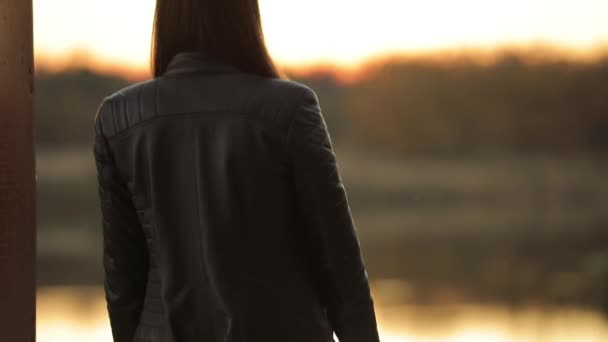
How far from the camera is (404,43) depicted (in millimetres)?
27766

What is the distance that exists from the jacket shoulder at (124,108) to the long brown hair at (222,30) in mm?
66

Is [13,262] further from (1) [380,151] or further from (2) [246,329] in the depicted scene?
(1) [380,151]

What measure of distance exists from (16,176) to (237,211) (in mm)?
358

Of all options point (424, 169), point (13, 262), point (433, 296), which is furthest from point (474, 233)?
point (13, 262)

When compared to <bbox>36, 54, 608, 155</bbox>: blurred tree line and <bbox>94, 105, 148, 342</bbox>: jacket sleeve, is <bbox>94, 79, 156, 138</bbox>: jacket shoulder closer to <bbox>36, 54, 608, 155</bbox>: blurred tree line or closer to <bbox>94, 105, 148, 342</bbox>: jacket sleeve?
<bbox>94, 105, 148, 342</bbox>: jacket sleeve

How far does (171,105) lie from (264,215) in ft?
Result: 0.56

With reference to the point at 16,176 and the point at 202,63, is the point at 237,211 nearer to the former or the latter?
the point at 202,63

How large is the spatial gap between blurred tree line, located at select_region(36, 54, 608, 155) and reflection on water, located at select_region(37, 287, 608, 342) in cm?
1070

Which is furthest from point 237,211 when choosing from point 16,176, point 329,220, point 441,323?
point 441,323

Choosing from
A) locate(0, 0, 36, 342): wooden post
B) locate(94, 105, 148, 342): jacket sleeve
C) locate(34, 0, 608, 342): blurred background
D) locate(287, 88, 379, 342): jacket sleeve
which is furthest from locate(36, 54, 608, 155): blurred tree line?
locate(287, 88, 379, 342): jacket sleeve

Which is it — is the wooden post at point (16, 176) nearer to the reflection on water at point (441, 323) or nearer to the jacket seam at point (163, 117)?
the jacket seam at point (163, 117)

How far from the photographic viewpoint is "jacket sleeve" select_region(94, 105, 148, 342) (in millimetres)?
1340

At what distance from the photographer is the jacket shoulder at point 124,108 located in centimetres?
132

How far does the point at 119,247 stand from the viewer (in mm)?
1341
